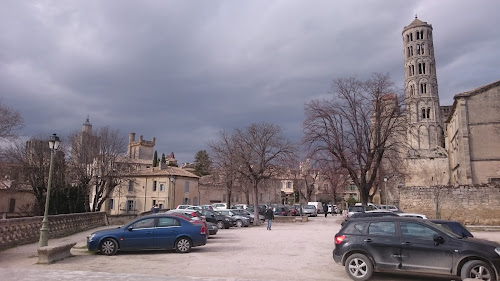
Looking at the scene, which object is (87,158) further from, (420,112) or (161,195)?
(420,112)

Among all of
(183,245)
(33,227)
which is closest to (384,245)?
(183,245)

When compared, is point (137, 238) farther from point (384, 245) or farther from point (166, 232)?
point (384, 245)

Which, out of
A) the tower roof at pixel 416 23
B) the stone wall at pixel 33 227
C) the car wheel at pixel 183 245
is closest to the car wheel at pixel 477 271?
the car wheel at pixel 183 245

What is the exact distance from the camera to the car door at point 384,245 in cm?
933

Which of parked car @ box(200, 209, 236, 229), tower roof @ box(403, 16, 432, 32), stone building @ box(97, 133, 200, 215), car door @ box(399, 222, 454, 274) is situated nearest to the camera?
car door @ box(399, 222, 454, 274)

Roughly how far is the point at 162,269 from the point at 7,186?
120 feet

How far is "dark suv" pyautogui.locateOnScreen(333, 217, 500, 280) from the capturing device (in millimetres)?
8719

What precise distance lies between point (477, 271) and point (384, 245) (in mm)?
2092

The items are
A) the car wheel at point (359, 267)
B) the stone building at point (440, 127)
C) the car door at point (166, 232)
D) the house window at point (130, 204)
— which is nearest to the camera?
the car wheel at point (359, 267)

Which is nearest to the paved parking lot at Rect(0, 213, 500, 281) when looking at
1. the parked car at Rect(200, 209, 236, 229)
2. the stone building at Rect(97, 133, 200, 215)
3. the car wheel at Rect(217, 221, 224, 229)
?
the parked car at Rect(200, 209, 236, 229)

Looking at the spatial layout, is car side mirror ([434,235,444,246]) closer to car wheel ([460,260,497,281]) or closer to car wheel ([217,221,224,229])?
car wheel ([460,260,497,281])

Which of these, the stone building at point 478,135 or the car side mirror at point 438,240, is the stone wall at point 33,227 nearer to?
the car side mirror at point 438,240

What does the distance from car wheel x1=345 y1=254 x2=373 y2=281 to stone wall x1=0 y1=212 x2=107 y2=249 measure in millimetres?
13823

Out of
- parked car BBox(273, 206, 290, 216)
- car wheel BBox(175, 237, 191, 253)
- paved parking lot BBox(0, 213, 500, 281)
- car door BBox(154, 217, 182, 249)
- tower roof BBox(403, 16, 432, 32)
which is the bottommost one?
parked car BBox(273, 206, 290, 216)
